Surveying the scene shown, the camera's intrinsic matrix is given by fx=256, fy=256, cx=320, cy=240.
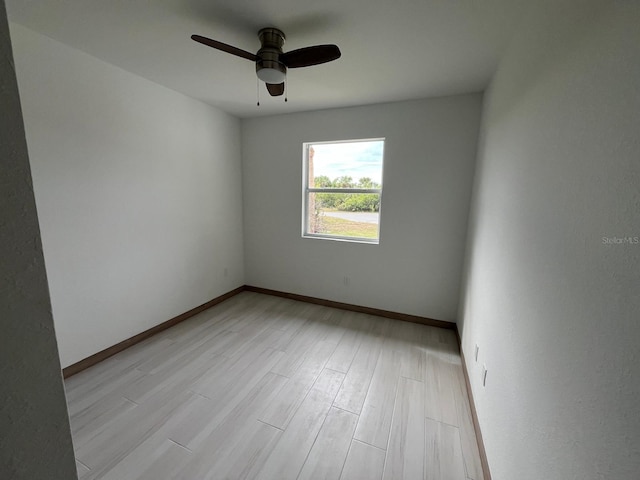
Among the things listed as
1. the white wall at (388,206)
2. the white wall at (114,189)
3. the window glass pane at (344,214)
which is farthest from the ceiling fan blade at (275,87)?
the window glass pane at (344,214)

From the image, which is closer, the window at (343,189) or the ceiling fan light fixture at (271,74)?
the ceiling fan light fixture at (271,74)

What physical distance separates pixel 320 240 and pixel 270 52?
83.0 inches

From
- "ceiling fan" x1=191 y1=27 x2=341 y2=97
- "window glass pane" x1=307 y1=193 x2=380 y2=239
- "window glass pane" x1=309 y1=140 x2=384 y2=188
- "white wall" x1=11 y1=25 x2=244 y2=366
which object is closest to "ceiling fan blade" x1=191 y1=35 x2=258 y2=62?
"ceiling fan" x1=191 y1=27 x2=341 y2=97

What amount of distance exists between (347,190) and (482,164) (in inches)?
56.7

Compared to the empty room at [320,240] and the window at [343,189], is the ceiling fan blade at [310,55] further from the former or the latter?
the window at [343,189]

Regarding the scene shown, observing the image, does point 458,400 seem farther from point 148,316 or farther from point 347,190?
point 148,316

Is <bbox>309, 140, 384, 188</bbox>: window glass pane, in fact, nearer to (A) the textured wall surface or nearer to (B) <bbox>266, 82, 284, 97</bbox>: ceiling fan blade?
(B) <bbox>266, 82, 284, 97</bbox>: ceiling fan blade

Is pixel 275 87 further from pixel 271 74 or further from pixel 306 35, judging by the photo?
pixel 306 35

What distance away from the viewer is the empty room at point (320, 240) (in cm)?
62

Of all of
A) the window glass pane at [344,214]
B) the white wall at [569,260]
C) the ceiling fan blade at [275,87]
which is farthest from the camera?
the window glass pane at [344,214]

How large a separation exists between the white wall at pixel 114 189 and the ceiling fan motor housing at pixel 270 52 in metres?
1.40

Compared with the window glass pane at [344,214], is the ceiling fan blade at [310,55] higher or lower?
higher

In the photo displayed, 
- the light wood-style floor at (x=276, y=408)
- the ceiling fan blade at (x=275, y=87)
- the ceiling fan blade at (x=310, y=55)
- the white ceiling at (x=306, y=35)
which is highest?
the white ceiling at (x=306, y=35)

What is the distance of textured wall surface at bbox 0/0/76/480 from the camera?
0.43m
